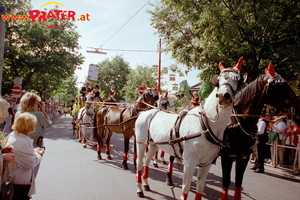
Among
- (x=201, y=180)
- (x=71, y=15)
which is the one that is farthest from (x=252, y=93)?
(x=71, y=15)

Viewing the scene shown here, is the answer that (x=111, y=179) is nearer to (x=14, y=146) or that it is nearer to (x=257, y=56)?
(x=14, y=146)

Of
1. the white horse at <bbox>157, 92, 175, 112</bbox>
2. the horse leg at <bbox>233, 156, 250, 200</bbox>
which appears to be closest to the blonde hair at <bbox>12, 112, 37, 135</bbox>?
the horse leg at <bbox>233, 156, 250, 200</bbox>

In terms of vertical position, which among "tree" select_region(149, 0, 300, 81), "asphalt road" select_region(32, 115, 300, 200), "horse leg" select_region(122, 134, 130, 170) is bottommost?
"asphalt road" select_region(32, 115, 300, 200)

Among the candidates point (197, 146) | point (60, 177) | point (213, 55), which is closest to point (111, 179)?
point (60, 177)

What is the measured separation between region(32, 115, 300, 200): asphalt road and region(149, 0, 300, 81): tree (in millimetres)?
4938

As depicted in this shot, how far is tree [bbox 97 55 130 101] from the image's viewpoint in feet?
153

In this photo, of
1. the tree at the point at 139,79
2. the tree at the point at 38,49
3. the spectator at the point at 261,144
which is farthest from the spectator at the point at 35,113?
the tree at the point at 139,79

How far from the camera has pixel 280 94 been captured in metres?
3.30

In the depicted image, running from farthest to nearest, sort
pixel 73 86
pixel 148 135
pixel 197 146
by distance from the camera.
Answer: pixel 73 86
pixel 148 135
pixel 197 146

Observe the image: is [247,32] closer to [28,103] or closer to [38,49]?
[28,103]

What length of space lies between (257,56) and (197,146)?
314 inches

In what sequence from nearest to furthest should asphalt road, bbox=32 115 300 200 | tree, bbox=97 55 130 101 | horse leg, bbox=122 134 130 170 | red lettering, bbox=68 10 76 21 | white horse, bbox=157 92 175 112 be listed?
1. asphalt road, bbox=32 115 300 200
2. horse leg, bbox=122 134 130 170
3. white horse, bbox=157 92 175 112
4. red lettering, bbox=68 10 76 21
5. tree, bbox=97 55 130 101

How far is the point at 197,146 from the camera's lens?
3111 mm

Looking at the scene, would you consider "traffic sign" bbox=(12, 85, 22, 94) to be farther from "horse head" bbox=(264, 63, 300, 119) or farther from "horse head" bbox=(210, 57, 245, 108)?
"horse head" bbox=(264, 63, 300, 119)
